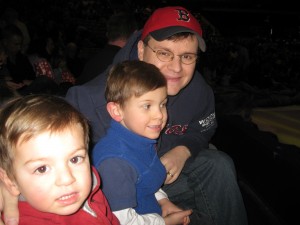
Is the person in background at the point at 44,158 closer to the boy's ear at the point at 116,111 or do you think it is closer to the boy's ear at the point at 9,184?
the boy's ear at the point at 9,184

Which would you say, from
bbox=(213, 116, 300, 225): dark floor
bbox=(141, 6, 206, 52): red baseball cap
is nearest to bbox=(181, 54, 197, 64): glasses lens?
bbox=(141, 6, 206, 52): red baseball cap

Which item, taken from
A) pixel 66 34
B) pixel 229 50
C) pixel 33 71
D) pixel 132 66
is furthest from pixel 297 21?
pixel 132 66

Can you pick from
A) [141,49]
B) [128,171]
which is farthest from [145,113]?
[141,49]

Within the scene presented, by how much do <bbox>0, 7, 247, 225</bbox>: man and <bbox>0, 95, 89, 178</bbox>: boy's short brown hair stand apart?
0.59 m

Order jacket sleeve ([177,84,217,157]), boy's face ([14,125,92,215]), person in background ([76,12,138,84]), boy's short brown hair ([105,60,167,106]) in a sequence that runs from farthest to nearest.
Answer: person in background ([76,12,138,84]), jacket sleeve ([177,84,217,157]), boy's short brown hair ([105,60,167,106]), boy's face ([14,125,92,215])

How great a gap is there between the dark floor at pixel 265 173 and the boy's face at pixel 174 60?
0.97m

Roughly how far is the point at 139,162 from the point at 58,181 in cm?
53

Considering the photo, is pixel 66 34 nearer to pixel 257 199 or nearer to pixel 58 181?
pixel 257 199

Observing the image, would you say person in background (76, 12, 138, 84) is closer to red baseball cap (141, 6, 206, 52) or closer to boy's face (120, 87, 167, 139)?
red baseball cap (141, 6, 206, 52)

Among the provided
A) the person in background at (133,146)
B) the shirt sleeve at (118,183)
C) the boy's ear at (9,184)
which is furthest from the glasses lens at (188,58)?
the boy's ear at (9,184)

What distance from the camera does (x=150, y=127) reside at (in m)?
1.62

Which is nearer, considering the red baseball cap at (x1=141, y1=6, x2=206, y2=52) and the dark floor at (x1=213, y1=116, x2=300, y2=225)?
the red baseball cap at (x1=141, y1=6, x2=206, y2=52)

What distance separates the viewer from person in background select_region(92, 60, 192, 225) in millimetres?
1473

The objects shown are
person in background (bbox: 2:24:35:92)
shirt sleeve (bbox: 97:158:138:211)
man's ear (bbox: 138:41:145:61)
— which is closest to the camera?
shirt sleeve (bbox: 97:158:138:211)
